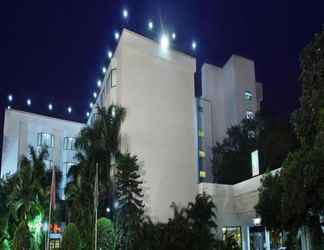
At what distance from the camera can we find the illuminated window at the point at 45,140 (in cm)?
4372

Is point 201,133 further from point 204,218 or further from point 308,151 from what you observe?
point 308,151

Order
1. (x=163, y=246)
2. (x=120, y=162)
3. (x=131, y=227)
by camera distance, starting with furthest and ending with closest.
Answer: (x=120, y=162) → (x=131, y=227) → (x=163, y=246)

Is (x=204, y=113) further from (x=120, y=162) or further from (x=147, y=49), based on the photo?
(x=120, y=162)

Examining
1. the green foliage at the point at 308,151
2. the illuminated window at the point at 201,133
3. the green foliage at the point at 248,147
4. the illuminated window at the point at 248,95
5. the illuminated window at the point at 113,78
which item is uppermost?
the illuminated window at the point at 248,95

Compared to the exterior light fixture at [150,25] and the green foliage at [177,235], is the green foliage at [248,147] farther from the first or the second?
the exterior light fixture at [150,25]

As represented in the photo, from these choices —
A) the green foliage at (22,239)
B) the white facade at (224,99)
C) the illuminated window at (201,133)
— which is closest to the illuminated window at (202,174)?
the white facade at (224,99)

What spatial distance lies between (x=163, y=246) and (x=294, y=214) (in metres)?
9.59

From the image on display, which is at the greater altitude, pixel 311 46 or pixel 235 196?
pixel 311 46

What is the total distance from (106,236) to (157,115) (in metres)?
10.3

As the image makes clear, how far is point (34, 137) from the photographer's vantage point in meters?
43.6

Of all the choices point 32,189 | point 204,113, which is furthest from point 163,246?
point 204,113

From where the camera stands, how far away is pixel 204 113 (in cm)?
4803

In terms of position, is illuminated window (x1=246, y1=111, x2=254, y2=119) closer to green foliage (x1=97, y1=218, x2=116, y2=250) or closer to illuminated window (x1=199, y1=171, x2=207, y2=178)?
illuminated window (x1=199, y1=171, x2=207, y2=178)

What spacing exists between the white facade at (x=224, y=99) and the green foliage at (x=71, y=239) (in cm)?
2346
